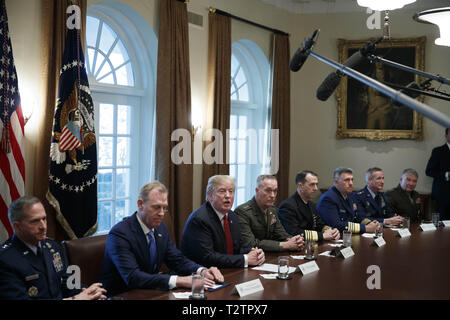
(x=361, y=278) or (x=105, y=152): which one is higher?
(x=105, y=152)

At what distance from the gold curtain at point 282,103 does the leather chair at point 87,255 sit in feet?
16.9

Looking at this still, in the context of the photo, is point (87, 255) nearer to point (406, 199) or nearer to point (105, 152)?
point (105, 152)

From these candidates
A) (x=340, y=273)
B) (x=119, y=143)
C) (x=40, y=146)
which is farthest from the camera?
(x=119, y=143)

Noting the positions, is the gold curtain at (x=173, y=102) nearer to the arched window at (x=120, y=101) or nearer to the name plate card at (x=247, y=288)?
the arched window at (x=120, y=101)

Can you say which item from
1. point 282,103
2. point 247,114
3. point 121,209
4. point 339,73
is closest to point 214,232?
point 339,73

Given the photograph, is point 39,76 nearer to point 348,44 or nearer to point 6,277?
point 6,277

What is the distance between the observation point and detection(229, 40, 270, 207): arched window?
8.26 m

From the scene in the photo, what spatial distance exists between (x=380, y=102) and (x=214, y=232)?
5.63m

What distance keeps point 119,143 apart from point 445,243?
146 inches

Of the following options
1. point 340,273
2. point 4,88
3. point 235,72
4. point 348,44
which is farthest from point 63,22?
point 348,44

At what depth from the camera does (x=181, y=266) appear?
3.67 metres

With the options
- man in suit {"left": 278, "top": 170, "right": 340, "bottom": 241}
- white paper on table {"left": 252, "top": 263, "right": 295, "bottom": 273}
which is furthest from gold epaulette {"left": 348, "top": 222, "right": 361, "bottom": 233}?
white paper on table {"left": 252, "top": 263, "right": 295, "bottom": 273}

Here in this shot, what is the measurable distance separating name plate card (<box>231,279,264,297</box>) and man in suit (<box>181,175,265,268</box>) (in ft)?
2.34

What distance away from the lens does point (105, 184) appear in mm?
6047
